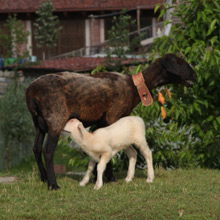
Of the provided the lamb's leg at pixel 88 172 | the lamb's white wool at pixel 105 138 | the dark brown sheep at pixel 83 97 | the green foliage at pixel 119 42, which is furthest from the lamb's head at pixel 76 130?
the green foliage at pixel 119 42

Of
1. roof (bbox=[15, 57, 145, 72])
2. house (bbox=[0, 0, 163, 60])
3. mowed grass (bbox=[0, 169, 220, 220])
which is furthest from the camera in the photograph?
house (bbox=[0, 0, 163, 60])

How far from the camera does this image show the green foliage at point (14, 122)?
16.5 meters

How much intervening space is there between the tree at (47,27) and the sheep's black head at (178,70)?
24.7 m

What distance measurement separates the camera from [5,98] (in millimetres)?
16797

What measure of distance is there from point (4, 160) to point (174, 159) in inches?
333

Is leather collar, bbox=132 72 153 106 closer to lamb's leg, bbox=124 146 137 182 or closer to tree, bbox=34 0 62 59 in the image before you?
lamb's leg, bbox=124 146 137 182

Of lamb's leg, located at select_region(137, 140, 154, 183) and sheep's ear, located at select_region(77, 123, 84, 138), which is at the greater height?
sheep's ear, located at select_region(77, 123, 84, 138)

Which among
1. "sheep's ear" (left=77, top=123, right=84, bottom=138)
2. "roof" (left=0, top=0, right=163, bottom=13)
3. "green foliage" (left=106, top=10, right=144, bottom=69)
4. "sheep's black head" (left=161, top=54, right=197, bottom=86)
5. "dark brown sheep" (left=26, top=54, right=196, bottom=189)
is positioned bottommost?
"green foliage" (left=106, top=10, right=144, bottom=69)

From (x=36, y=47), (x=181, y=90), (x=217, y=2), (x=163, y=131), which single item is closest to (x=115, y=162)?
(x=163, y=131)

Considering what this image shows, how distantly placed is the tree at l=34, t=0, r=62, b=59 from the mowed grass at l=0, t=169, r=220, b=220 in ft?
81.3

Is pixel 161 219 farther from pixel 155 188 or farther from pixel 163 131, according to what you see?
pixel 163 131

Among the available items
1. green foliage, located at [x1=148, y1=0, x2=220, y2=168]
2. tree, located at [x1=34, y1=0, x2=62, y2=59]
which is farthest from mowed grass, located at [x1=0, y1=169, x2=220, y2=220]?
tree, located at [x1=34, y1=0, x2=62, y2=59]

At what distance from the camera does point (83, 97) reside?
6906 mm

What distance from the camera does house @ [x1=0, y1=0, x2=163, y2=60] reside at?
1330 inches
